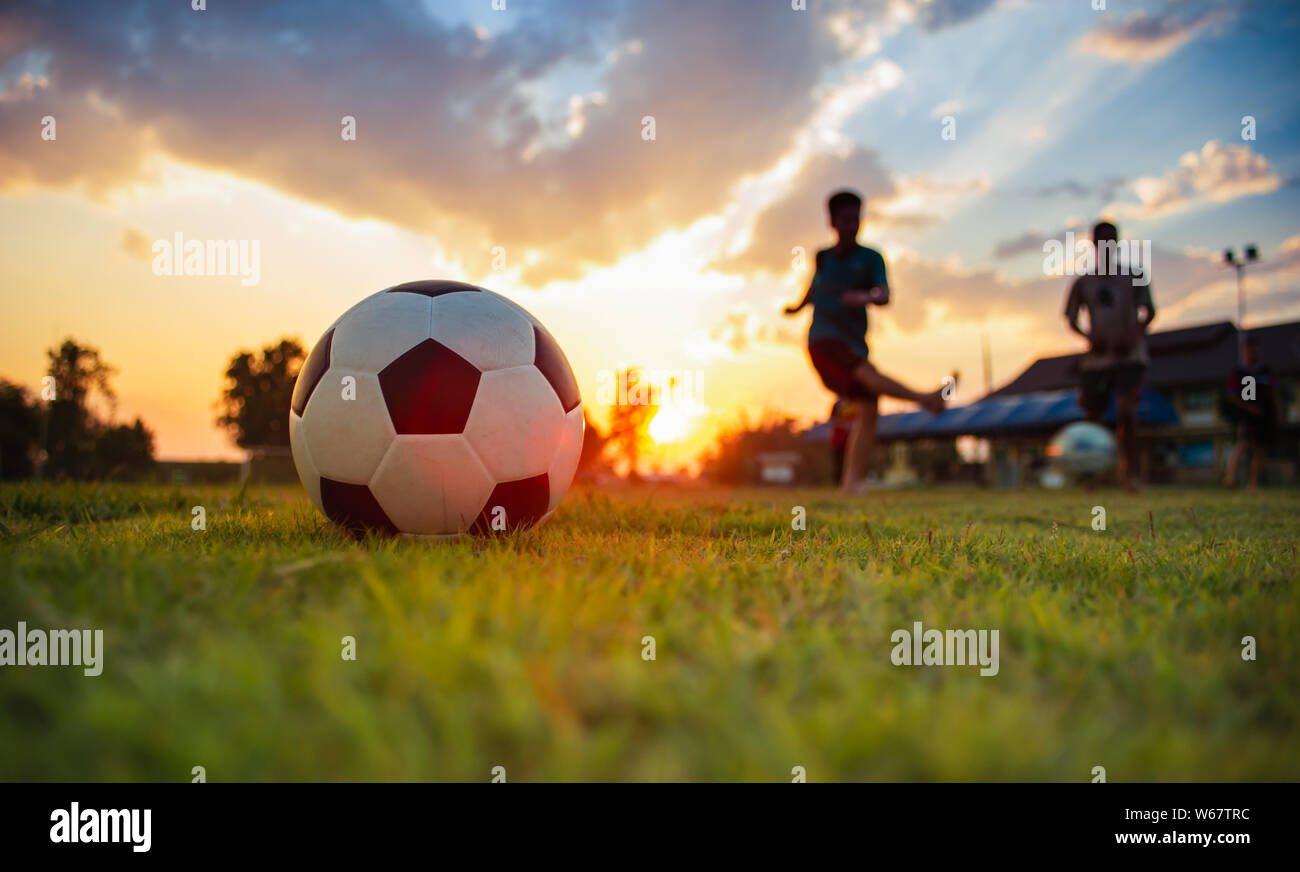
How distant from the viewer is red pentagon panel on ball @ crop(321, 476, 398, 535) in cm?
274

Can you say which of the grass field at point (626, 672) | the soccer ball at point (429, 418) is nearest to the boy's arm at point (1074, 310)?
the grass field at point (626, 672)

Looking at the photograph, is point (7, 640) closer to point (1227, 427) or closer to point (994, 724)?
point (994, 724)

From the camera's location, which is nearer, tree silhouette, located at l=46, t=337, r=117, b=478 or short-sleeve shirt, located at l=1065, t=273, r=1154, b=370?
short-sleeve shirt, located at l=1065, t=273, r=1154, b=370

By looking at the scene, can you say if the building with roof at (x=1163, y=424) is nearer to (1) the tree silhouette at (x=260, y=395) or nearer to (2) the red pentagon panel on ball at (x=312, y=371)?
(2) the red pentagon panel on ball at (x=312, y=371)

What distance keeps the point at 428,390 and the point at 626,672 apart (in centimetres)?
183

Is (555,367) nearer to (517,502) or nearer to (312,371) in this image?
(517,502)

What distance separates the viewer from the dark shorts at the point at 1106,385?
8391mm

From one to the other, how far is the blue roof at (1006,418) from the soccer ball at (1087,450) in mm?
8748

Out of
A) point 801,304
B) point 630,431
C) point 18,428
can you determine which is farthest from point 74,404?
point 801,304

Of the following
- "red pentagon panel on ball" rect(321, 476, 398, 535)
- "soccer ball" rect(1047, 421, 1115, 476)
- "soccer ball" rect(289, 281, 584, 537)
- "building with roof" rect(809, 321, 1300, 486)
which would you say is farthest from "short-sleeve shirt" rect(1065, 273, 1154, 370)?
"building with roof" rect(809, 321, 1300, 486)

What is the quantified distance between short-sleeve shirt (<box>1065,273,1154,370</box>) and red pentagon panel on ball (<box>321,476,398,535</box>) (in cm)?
890

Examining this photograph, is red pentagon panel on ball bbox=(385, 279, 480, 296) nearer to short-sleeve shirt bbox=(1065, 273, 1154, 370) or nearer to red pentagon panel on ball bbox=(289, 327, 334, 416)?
red pentagon panel on ball bbox=(289, 327, 334, 416)

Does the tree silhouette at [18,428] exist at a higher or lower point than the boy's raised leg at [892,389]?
higher
